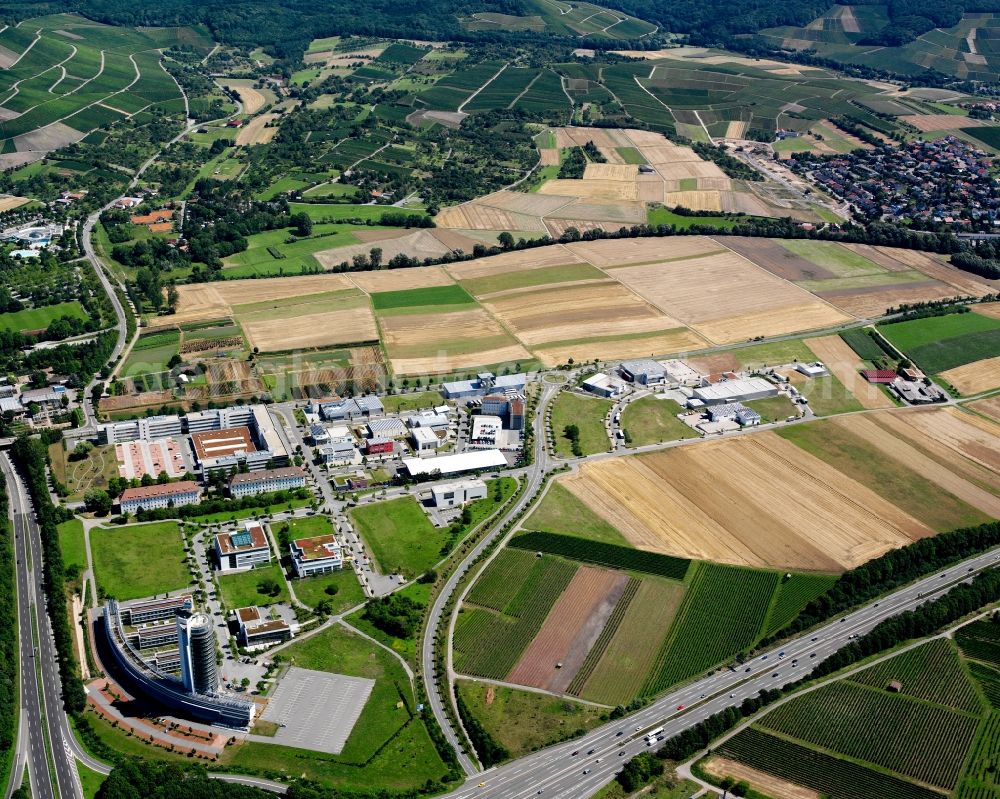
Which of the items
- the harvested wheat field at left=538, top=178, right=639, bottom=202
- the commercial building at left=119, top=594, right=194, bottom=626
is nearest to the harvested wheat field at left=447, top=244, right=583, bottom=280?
the harvested wheat field at left=538, top=178, right=639, bottom=202

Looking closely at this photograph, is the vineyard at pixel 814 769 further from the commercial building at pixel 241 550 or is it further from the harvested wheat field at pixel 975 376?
the harvested wheat field at pixel 975 376

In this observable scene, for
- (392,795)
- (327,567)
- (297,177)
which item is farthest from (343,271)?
(392,795)

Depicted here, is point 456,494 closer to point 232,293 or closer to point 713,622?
point 713,622

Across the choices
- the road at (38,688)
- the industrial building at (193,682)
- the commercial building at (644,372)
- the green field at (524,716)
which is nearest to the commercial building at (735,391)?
the commercial building at (644,372)

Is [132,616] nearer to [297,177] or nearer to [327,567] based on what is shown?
[327,567]

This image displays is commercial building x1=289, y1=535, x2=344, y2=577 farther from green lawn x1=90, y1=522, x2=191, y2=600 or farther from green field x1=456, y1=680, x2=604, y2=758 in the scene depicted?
green field x1=456, y1=680, x2=604, y2=758
